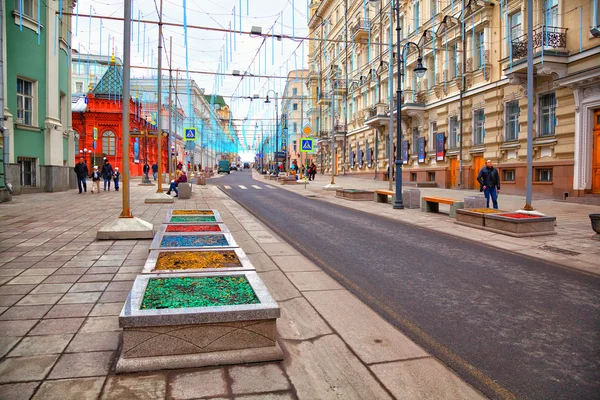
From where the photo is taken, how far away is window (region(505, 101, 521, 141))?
21672mm

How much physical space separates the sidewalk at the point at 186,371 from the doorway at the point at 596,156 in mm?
15131

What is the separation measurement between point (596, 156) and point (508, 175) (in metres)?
5.26

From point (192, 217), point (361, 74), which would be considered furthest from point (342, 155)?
point (192, 217)

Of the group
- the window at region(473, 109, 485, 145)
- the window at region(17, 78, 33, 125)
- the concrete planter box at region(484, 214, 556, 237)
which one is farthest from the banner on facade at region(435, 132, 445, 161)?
the window at region(17, 78, 33, 125)

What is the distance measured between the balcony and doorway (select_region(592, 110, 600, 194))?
25.0 m

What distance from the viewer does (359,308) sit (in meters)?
4.93

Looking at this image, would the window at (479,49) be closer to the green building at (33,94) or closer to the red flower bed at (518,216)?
the red flower bed at (518,216)

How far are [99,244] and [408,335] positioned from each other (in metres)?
6.25

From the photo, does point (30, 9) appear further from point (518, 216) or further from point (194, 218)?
point (518, 216)

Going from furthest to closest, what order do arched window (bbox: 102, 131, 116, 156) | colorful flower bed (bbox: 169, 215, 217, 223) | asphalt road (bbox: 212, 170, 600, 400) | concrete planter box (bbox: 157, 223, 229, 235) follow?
arched window (bbox: 102, 131, 116, 156)
colorful flower bed (bbox: 169, 215, 217, 223)
concrete planter box (bbox: 157, 223, 229, 235)
asphalt road (bbox: 212, 170, 600, 400)

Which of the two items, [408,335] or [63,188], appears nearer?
[408,335]

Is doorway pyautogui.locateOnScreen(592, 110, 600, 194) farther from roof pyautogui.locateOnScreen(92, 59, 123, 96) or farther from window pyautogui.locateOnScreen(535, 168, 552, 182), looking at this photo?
roof pyautogui.locateOnScreen(92, 59, 123, 96)

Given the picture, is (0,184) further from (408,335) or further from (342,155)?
(342,155)

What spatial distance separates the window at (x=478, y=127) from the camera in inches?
965
